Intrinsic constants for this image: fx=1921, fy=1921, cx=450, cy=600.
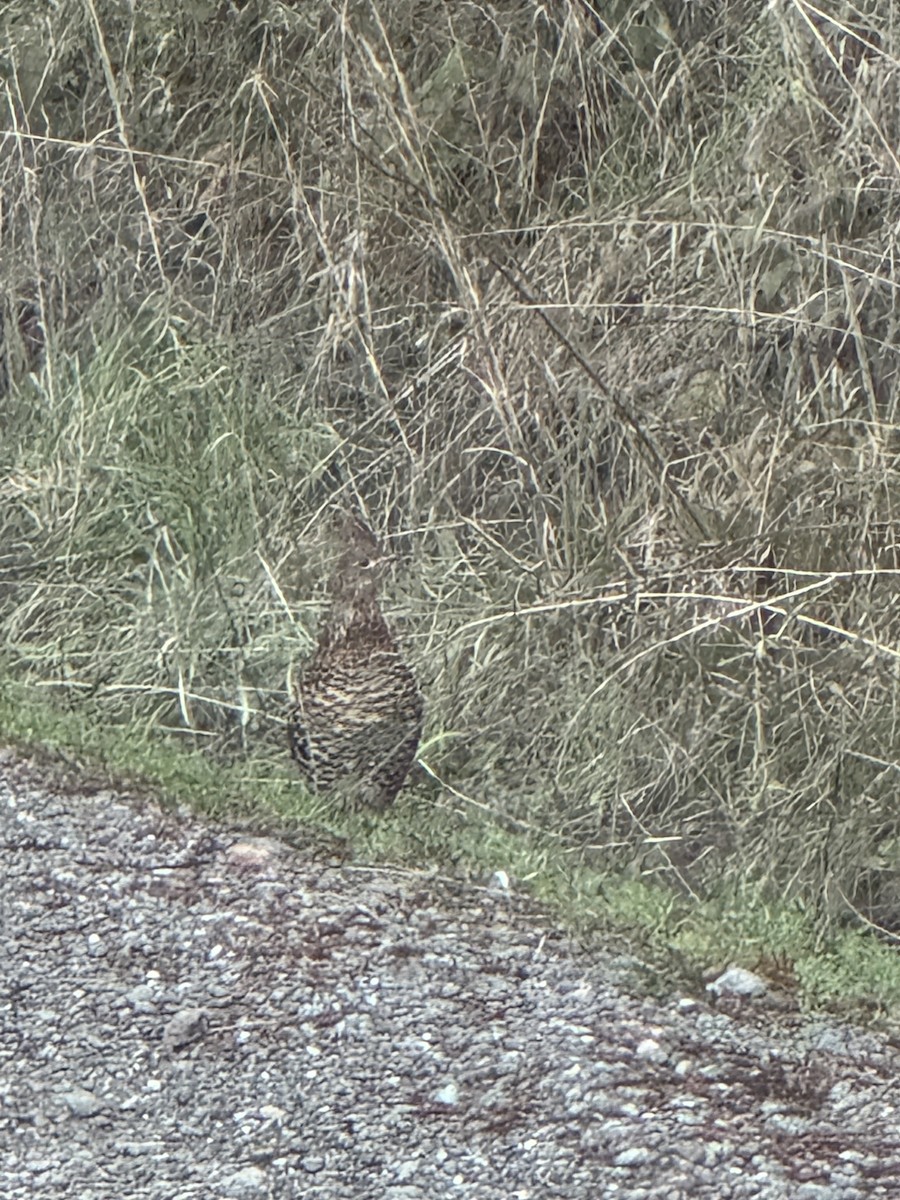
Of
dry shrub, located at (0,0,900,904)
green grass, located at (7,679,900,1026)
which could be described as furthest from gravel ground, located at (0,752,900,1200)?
dry shrub, located at (0,0,900,904)

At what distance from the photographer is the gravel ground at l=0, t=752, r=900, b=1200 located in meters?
2.81

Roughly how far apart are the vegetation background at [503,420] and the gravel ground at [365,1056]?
24 cm

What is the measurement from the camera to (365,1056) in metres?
3.12

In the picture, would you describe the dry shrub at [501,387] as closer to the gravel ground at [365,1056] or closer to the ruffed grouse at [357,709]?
the ruffed grouse at [357,709]

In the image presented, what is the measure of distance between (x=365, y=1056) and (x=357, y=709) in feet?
2.98

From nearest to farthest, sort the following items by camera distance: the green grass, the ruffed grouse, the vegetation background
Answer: the green grass
the vegetation background
the ruffed grouse

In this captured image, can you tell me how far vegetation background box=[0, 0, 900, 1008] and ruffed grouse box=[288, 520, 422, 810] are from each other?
0.30 feet

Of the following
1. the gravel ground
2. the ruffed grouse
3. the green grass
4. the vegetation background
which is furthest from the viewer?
the ruffed grouse

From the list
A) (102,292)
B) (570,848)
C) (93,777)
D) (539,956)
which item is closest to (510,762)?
(570,848)

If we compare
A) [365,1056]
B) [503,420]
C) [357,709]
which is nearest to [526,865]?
[357,709]

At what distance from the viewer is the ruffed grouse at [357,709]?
386 cm

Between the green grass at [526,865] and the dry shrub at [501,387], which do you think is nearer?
the green grass at [526,865]

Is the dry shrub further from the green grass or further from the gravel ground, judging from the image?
the gravel ground

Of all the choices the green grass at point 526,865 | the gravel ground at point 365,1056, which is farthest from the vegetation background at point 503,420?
the gravel ground at point 365,1056
